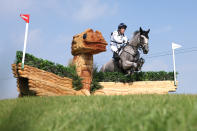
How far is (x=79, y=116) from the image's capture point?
315cm

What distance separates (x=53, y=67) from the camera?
8.89 metres

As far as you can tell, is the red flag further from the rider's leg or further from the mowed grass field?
the mowed grass field

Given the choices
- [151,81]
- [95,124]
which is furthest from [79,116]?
[151,81]

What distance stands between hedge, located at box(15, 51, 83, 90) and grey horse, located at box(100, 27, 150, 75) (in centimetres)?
234

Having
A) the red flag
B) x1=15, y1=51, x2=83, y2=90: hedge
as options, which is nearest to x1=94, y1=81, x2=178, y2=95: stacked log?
x1=15, y1=51, x2=83, y2=90: hedge

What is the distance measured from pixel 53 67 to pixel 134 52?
3894 mm

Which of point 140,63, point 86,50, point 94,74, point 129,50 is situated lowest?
point 94,74

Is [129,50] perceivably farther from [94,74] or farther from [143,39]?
[94,74]

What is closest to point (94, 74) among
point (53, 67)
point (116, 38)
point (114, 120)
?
point (116, 38)

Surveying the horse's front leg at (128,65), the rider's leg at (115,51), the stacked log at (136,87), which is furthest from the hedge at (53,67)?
the horse's front leg at (128,65)

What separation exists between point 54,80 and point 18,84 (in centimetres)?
144

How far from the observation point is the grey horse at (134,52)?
999 centimetres

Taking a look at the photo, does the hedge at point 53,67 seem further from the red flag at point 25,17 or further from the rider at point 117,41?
the rider at point 117,41

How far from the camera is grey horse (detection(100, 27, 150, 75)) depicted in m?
9.99
